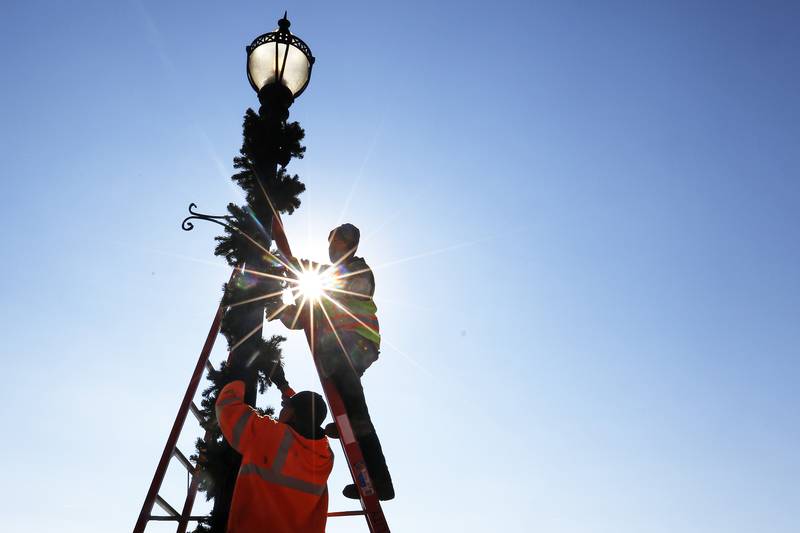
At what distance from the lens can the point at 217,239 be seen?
12.5 ft

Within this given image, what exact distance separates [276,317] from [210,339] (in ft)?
1.74

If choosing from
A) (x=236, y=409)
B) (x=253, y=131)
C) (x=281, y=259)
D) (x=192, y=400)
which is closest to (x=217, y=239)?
(x=281, y=259)

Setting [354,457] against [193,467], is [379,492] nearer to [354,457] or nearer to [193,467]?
[354,457]

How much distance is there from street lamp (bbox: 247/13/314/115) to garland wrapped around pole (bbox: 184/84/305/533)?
0.02 m

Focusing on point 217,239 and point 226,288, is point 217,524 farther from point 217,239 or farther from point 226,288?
A: point 217,239

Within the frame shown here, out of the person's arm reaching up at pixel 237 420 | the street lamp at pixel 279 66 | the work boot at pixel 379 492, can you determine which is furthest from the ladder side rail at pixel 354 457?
the street lamp at pixel 279 66

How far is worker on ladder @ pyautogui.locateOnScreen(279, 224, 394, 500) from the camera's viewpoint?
12.1ft

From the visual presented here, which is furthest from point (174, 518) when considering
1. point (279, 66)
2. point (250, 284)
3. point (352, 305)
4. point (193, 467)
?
point (279, 66)

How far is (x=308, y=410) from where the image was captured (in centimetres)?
329

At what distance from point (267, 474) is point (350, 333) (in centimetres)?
Answer: 139

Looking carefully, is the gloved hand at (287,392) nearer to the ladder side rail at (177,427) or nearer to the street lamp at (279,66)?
the ladder side rail at (177,427)

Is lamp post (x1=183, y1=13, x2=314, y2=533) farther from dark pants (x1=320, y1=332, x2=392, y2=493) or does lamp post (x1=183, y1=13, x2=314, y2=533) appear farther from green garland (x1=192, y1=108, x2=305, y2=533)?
dark pants (x1=320, y1=332, x2=392, y2=493)

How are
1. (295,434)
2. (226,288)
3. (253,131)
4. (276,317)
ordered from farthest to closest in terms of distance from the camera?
(253,131)
(276,317)
(226,288)
(295,434)

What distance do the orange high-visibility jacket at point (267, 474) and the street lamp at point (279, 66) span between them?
2.48 metres
